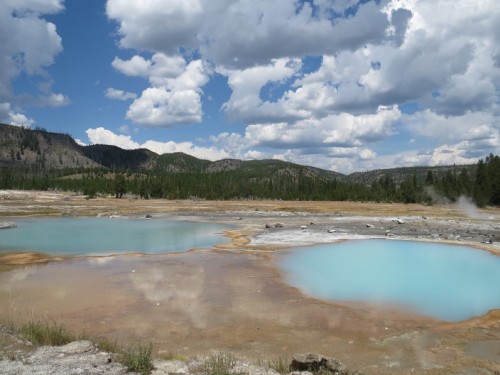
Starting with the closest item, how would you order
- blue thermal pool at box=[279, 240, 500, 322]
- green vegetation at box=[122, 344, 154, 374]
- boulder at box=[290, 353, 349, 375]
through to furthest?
green vegetation at box=[122, 344, 154, 374], boulder at box=[290, 353, 349, 375], blue thermal pool at box=[279, 240, 500, 322]

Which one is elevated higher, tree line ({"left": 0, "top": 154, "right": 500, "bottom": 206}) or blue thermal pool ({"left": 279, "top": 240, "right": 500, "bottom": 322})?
tree line ({"left": 0, "top": 154, "right": 500, "bottom": 206})

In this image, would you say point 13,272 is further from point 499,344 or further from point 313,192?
point 313,192

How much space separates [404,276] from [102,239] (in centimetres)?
2800

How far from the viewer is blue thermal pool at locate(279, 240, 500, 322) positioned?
17.7 m

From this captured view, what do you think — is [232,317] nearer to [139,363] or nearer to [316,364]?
[316,364]

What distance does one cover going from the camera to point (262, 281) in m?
20.5

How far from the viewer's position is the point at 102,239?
129 feet

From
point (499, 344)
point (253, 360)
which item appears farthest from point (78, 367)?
point (499, 344)

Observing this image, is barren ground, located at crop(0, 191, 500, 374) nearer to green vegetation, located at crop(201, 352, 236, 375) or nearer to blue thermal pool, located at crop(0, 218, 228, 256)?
green vegetation, located at crop(201, 352, 236, 375)

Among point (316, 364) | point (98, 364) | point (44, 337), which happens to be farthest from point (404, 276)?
point (44, 337)

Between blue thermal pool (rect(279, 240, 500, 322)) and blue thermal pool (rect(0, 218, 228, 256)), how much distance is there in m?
11.5

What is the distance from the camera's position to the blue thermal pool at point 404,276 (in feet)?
58.0

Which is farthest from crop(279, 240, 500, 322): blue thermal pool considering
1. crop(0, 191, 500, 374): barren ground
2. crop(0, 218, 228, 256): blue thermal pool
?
crop(0, 218, 228, 256): blue thermal pool

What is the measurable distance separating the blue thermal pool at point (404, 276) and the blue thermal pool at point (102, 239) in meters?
11.5
